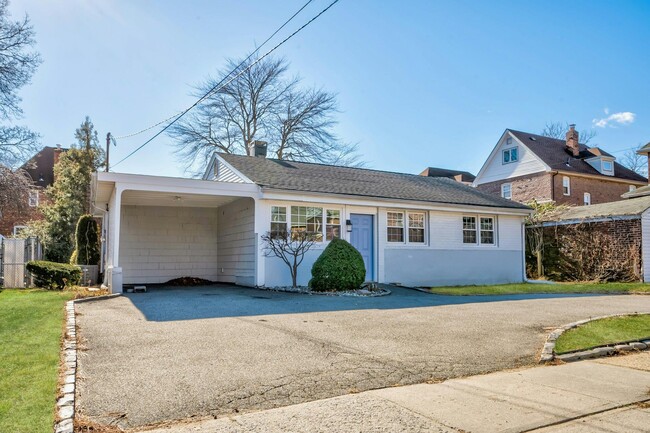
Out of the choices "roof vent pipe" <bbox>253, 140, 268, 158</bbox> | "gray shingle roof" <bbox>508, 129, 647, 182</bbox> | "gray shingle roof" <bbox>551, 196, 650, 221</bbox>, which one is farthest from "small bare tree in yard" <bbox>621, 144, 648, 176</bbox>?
"roof vent pipe" <bbox>253, 140, 268, 158</bbox>

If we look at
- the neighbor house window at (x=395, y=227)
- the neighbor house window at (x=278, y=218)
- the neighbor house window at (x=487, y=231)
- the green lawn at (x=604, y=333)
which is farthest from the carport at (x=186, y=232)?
the neighbor house window at (x=487, y=231)

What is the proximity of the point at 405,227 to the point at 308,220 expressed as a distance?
364 cm

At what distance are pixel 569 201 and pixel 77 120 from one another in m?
31.5

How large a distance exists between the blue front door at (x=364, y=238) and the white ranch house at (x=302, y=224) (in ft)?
0.11

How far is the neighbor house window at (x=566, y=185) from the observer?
31812mm

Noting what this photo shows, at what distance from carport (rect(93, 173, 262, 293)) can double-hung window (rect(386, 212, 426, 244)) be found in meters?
4.74

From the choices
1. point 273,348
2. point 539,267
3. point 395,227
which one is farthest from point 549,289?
point 273,348

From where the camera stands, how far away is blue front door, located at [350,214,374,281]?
15.8m

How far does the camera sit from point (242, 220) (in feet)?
50.1

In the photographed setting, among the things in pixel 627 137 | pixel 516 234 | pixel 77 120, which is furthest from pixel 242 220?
pixel 627 137

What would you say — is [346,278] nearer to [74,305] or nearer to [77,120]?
[74,305]

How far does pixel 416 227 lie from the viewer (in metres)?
17.0

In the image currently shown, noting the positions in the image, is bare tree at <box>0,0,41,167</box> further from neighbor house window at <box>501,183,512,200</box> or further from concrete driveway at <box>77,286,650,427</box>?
neighbor house window at <box>501,183,512,200</box>

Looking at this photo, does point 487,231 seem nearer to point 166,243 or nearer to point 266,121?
point 166,243
